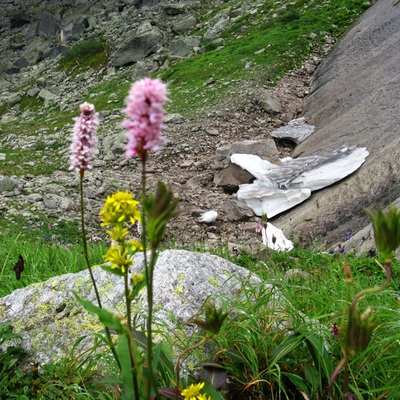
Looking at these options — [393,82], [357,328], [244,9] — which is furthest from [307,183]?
[244,9]

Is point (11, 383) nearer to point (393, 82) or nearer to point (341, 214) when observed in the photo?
point (341, 214)

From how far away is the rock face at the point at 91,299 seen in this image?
2783 mm

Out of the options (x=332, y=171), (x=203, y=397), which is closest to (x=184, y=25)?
(x=332, y=171)

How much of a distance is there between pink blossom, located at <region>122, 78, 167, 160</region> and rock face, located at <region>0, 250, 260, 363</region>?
1.60 metres

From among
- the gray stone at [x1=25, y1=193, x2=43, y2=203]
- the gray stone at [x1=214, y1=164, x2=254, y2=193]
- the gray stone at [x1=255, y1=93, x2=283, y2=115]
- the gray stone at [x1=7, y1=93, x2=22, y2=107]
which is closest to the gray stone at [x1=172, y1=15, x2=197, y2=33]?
the gray stone at [x1=7, y1=93, x2=22, y2=107]

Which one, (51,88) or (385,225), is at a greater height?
(385,225)

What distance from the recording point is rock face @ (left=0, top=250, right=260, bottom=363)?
278 cm

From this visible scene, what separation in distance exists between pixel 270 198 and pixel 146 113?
7948 millimetres

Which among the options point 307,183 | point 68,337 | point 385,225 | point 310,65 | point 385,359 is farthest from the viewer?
point 310,65

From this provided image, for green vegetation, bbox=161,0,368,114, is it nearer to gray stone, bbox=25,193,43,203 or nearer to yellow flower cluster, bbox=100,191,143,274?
gray stone, bbox=25,193,43,203

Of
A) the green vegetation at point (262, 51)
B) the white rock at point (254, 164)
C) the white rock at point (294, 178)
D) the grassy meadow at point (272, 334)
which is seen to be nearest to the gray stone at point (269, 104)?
A: the green vegetation at point (262, 51)

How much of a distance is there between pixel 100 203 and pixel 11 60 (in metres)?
37.7

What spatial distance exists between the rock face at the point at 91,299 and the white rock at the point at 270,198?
5626mm

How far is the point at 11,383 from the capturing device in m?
2.54
